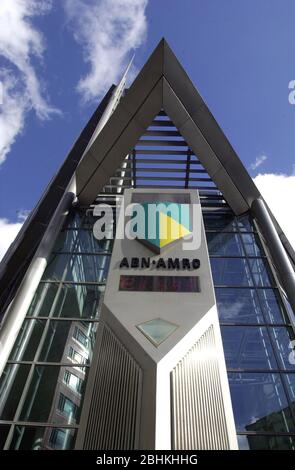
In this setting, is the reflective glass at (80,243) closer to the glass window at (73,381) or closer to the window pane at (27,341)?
the window pane at (27,341)

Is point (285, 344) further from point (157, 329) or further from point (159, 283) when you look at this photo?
point (157, 329)

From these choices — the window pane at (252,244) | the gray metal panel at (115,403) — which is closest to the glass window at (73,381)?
the gray metal panel at (115,403)

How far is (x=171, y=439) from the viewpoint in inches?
287

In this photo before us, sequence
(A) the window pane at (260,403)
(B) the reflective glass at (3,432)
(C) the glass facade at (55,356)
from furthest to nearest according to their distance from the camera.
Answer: (A) the window pane at (260,403)
(C) the glass facade at (55,356)
(B) the reflective glass at (3,432)

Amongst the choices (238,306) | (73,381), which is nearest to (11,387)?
(73,381)

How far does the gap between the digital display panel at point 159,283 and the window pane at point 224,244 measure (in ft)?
18.6

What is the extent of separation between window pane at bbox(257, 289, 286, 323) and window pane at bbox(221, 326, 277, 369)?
0.73 m

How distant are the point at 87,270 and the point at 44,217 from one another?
21.6 feet

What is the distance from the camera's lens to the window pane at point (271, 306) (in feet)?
43.5

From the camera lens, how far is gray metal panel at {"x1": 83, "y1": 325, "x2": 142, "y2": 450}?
7559 millimetres

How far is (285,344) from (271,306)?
1.94 metres

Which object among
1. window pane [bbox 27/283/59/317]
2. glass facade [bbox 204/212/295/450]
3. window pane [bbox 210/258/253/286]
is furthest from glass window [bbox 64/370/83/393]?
window pane [bbox 210/258/253/286]
